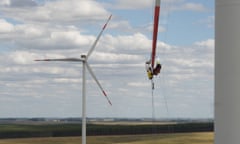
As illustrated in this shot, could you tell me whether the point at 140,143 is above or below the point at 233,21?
below

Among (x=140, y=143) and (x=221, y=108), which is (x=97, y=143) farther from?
(x=221, y=108)

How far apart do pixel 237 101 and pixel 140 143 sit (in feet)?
454

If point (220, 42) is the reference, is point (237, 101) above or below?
below

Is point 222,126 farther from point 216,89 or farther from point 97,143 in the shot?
point 97,143

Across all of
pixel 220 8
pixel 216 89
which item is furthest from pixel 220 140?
pixel 220 8

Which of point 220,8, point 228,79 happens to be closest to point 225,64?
point 228,79

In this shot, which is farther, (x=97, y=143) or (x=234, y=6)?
(x=97, y=143)

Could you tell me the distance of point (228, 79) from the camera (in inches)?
535

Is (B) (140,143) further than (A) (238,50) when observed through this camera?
Yes

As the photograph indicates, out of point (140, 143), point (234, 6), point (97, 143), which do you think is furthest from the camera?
point (97, 143)

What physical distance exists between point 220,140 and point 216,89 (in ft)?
4.26

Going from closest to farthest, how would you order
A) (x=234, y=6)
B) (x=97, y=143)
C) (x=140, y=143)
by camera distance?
1. (x=234, y=6)
2. (x=140, y=143)
3. (x=97, y=143)

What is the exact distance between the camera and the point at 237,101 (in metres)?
13.5

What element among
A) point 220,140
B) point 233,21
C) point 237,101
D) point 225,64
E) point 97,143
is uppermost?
point 233,21
